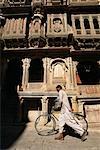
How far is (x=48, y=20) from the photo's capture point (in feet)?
66.9

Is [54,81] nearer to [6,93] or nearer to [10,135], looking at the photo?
[6,93]

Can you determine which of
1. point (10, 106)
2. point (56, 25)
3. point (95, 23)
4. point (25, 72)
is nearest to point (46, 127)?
point (10, 106)

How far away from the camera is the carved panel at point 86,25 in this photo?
1912cm

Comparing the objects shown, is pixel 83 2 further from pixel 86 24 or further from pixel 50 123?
pixel 50 123

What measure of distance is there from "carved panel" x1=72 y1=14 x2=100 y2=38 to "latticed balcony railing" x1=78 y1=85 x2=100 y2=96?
356 centimetres

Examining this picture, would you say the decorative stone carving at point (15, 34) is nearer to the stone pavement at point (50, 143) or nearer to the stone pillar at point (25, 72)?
the stone pillar at point (25, 72)

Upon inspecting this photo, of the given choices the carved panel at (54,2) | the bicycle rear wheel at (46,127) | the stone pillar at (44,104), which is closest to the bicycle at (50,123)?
the bicycle rear wheel at (46,127)

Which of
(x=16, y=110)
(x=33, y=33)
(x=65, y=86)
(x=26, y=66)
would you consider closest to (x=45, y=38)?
(x=33, y=33)

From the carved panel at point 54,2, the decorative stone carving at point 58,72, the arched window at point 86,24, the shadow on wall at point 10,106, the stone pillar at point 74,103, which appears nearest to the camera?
the shadow on wall at point 10,106

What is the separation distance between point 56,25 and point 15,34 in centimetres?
326

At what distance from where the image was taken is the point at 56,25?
20078mm

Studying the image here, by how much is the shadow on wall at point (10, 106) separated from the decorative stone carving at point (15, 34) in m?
1.43

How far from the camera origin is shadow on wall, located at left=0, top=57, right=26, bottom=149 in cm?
1327

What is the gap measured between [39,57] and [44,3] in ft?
17.0
